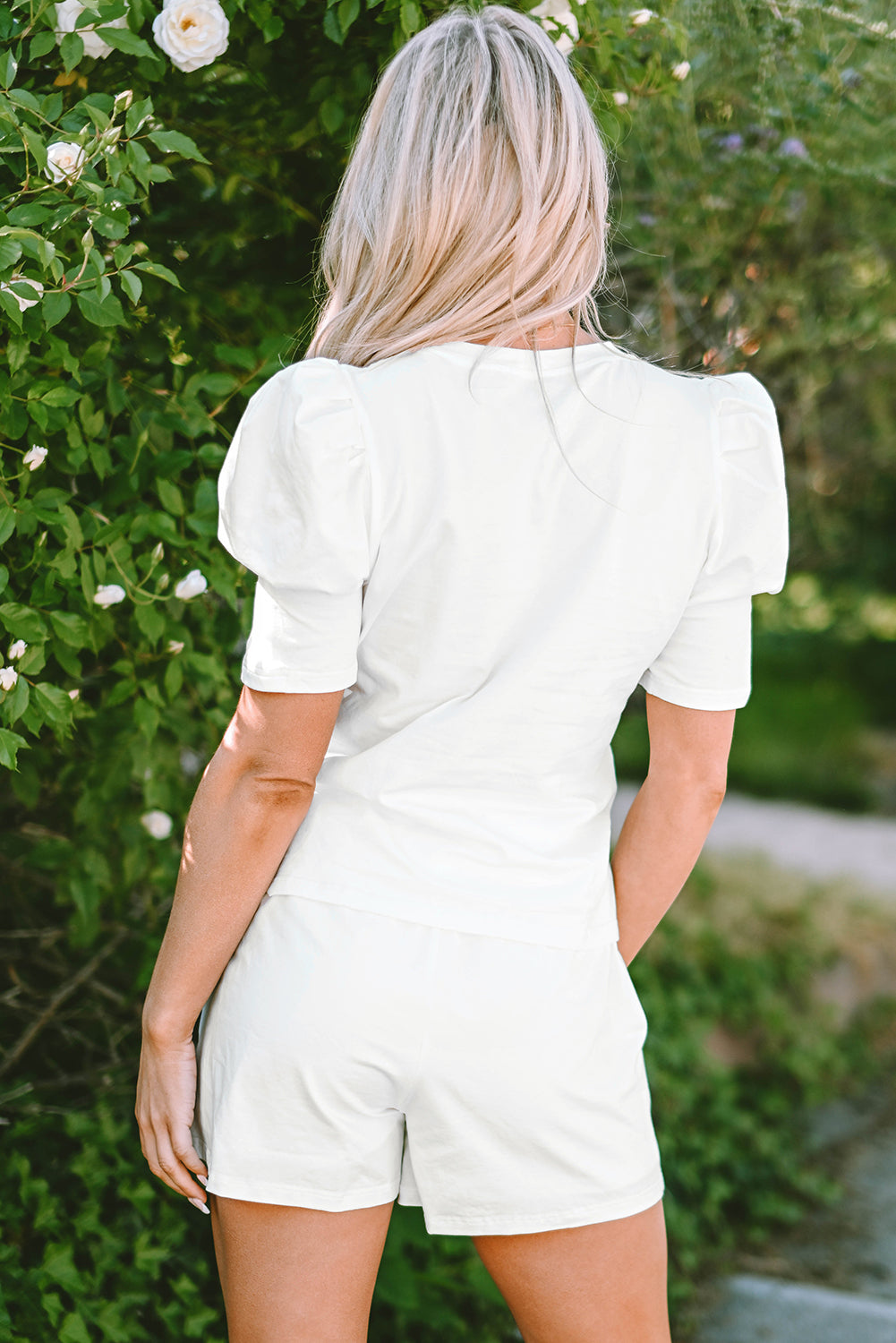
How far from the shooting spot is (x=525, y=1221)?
1.21m

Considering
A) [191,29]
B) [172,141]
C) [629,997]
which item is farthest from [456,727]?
[191,29]

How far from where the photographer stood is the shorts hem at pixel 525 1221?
3.96 ft

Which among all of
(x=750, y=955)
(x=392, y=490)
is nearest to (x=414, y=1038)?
(x=392, y=490)

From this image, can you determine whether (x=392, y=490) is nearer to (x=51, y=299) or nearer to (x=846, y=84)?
(x=51, y=299)

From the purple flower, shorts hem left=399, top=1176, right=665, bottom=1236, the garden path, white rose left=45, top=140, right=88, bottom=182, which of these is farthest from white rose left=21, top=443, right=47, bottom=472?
the garden path

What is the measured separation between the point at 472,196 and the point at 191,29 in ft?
1.94

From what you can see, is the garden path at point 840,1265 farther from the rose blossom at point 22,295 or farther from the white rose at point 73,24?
the white rose at point 73,24

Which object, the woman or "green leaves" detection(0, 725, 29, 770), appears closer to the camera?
the woman

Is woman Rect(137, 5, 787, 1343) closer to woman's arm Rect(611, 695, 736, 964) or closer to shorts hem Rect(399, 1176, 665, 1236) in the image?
shorts hem Rect(399, 1176, 665, 1236)

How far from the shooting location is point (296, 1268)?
1.17 meters

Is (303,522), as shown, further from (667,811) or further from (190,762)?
(190,762)

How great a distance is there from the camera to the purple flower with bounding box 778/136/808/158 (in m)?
2.13

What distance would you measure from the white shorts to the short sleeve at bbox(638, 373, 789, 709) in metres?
0.32

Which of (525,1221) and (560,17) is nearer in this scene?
(525,1221)
